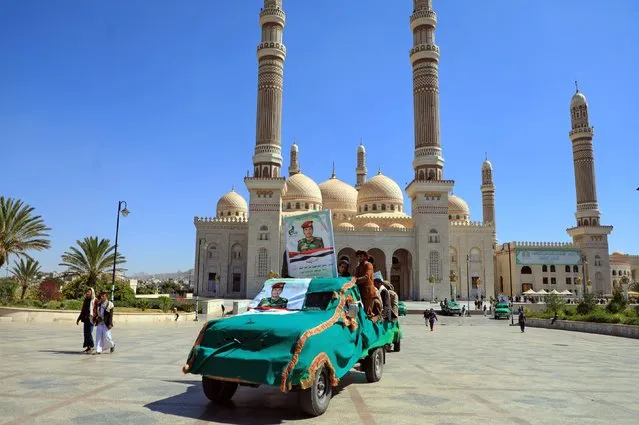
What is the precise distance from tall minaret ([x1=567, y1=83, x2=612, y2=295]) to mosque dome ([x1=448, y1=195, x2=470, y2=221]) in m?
12.8

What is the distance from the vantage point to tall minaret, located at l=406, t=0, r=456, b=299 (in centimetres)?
4722

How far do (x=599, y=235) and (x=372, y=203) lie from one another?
1053 inches

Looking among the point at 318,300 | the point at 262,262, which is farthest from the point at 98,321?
the point at 262,262

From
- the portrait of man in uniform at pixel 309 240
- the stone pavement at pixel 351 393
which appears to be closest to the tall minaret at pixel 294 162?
the stone pavement at pixel 351 393

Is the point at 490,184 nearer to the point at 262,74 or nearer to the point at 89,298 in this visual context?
the point at 262,74

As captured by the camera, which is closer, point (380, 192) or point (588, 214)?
point (588, 214)

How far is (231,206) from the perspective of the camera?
2387 inches

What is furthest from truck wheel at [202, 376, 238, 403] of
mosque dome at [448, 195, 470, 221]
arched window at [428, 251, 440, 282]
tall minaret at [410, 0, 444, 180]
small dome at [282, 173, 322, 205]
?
Answer: mosque dome at [448, 195, 470, 221]

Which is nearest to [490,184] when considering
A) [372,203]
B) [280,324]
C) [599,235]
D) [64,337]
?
[599,235]

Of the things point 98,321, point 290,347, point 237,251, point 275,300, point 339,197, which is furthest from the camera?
point 339,197

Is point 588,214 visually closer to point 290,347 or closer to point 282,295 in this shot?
point 282,295

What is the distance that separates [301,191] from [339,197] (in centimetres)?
644

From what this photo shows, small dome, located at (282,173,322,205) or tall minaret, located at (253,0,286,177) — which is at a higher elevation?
tall minaret, located at (253,0,286,177)

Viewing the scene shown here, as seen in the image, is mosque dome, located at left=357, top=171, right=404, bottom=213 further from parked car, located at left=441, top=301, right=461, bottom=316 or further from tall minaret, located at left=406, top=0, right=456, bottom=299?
parked car, located at left=441, top=301, right=461, bottom=316
